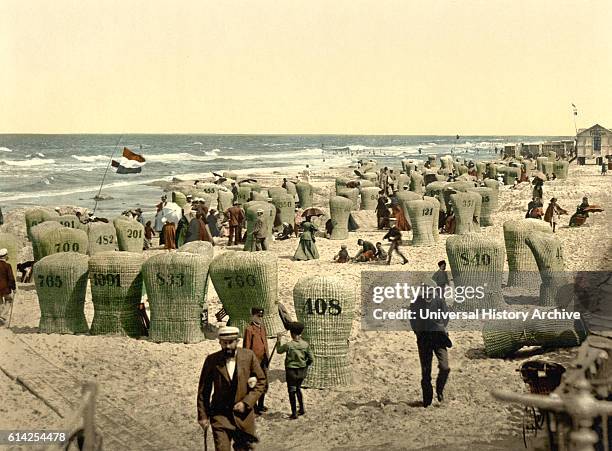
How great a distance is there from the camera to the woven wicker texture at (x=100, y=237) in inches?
696

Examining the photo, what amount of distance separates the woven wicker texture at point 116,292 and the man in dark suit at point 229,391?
5.17 meters

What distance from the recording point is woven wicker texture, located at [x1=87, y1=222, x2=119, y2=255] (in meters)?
17.7

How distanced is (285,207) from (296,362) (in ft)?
48.7

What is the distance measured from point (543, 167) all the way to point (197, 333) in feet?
95.4

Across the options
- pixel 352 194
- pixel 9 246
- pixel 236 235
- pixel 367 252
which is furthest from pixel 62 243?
pixel 352 194

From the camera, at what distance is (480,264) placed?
12586 mm

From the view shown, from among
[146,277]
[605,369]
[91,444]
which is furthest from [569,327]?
[91,444]

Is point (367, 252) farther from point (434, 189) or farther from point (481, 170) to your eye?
point (481, 170)

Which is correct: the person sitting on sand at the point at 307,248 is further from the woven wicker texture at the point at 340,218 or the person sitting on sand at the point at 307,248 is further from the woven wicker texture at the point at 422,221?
the woven wicker texture at the point at 340,218

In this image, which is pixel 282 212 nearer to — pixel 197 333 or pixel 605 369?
pixel 197 333

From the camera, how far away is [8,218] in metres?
32.0

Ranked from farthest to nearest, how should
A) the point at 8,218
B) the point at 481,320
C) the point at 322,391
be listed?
the point at 8,218 → the point at 481,320 → the point at 322,391

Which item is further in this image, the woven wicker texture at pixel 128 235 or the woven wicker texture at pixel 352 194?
the woven wicker texture at pixel 352 194

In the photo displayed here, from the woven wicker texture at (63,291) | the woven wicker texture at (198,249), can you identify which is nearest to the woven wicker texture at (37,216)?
the woven wicker texture at (198,249)
